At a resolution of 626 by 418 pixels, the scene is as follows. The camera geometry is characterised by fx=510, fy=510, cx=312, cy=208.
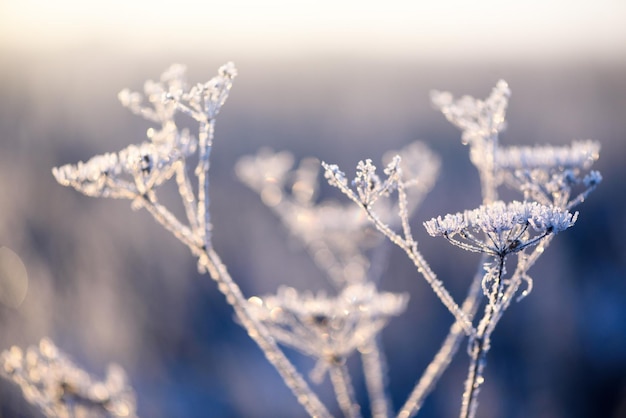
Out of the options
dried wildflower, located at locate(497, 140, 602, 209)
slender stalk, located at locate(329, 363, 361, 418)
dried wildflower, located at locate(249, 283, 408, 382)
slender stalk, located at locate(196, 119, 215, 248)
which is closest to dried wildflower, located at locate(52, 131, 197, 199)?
slender stalk, located at locate(196, 119, 215, 248)

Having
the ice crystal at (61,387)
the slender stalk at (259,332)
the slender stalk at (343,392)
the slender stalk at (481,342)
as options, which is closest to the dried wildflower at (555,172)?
the slender stalk at (481,342)

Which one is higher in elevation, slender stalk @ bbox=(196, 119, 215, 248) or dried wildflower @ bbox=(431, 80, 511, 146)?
dried wildflower @ bbox=(431, 80, 511, 146)

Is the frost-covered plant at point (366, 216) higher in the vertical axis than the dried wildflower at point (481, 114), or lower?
lower

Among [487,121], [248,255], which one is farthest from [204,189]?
[248,255]

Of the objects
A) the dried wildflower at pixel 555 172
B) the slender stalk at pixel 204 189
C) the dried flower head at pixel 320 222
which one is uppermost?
the dried flower head at pixel 320 222

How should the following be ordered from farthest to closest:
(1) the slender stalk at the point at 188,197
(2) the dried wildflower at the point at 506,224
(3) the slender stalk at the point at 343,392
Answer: (3) the slender stalk at the point at 343,392
(1) the slender stalk at the point at 188,197
(2) the dried wildflower at the point at 506,224

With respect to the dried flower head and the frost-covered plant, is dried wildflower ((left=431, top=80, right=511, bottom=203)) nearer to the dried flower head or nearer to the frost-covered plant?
the frost-covered plant

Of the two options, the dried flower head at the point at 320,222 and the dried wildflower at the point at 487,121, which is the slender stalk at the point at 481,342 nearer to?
the dried wildflower at the point at 487,121

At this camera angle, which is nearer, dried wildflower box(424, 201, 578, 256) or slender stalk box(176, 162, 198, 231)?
dried wildflower box(424, 201, 578, 256)
